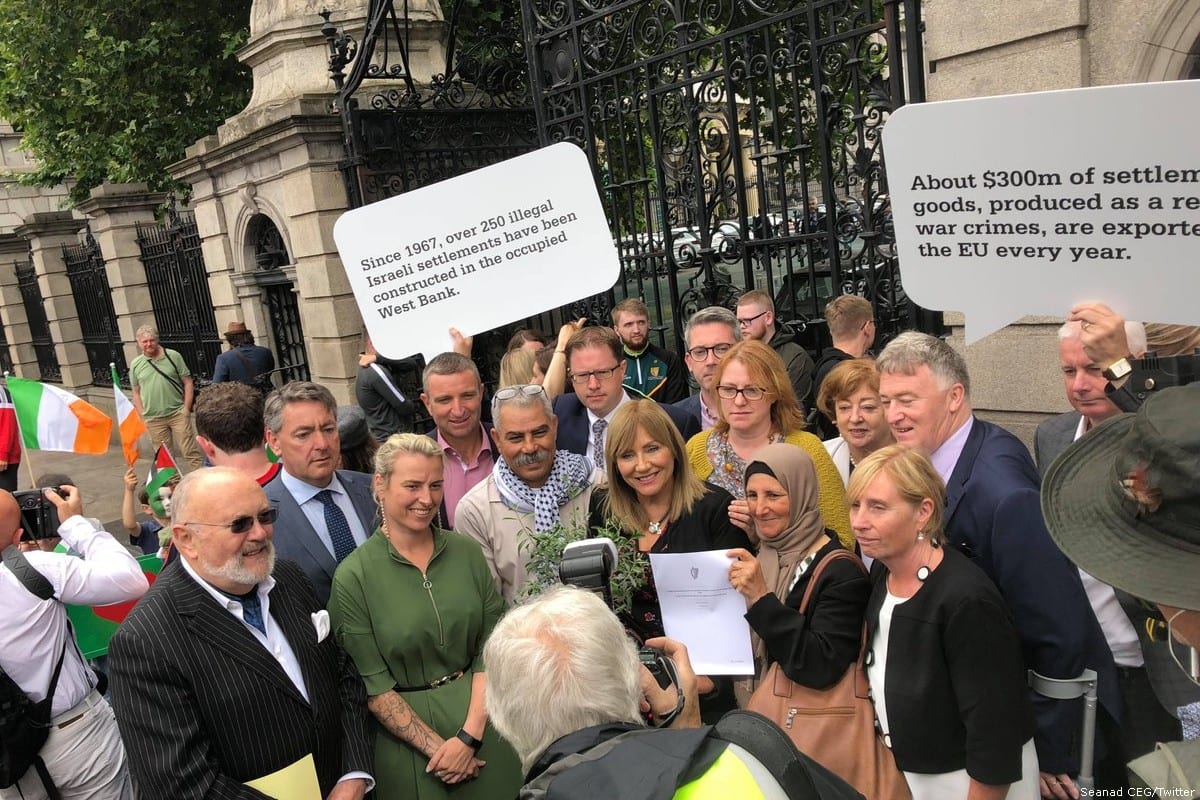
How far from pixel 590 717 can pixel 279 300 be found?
8586 millimetres

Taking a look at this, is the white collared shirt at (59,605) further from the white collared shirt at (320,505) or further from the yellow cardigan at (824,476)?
the yellow cardigan at (824,476)

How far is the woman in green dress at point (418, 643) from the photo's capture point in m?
3.02

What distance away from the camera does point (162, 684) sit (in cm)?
250

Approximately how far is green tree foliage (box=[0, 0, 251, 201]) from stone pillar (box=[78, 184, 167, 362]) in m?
1.10

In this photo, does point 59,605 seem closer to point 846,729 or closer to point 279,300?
point 846,729

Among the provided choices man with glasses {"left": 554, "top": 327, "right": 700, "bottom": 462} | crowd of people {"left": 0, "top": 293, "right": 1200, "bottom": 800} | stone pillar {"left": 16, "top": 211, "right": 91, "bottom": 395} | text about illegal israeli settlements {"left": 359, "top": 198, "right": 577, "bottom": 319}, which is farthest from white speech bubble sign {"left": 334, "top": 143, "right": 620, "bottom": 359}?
stone pillar {"left": 16, "top": 211, "right": 91, "bottom": 395}

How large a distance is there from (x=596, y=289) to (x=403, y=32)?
5.19 m

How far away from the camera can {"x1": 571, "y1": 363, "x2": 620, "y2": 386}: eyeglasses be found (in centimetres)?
434

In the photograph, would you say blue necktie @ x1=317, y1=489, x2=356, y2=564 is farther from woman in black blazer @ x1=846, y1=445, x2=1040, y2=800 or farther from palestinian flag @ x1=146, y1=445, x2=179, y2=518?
woman in black blazer @ x1=846, y1=445, x2=1040, y2=800

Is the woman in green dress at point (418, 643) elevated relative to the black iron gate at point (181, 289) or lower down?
lower down

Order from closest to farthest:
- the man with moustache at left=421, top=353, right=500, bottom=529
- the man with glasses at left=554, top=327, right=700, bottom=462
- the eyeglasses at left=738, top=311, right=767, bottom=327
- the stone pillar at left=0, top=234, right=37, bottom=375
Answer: the man with moustache at left=421, top=353, right=500, bottom=529 → the man with glasses at left=554, top=327, right=700, bottom=462 → the eyeglasses at left=738, top=311, right=767, bottom=327 → the stone pillar at left=0, top=234, right=37, bottom=375

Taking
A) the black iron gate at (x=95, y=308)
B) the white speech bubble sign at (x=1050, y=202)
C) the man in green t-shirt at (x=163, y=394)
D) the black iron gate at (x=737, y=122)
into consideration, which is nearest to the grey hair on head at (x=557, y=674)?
the white speech bubble sign at (x=1050, y=202)

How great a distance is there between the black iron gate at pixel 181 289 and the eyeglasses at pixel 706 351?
8.20 metres

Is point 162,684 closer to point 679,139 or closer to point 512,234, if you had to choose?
point 512,234
